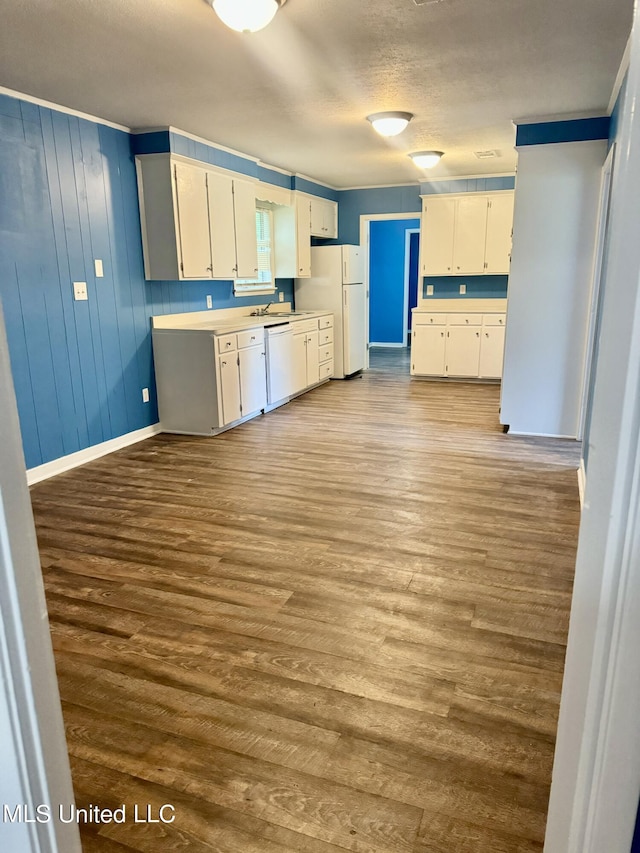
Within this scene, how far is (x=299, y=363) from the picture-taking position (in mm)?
6535

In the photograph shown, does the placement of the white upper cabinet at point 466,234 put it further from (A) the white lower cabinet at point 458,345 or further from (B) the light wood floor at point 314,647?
(B) the light wood floor at point 314,647

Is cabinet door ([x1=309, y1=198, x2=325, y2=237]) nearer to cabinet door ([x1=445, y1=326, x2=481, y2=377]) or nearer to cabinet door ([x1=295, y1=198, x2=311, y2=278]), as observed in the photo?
cabinet door ([x1=295, y1=198, x2=311, y2=278])

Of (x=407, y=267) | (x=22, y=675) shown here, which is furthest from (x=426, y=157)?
(x=22, y=675)

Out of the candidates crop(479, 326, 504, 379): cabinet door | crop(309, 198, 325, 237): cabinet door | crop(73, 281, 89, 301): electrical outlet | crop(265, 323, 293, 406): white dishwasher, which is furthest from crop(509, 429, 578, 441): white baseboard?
crop(309, 198, 325, 237): cabinet door

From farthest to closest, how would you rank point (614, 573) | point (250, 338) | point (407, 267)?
point (407, 267) < point (250, 338) < point (614, 573)

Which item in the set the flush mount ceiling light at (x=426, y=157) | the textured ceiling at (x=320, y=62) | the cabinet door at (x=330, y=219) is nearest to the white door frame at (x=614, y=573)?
the textured ceiling at (x=320, y=62)

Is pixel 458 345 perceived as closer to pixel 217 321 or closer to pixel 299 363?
pixel 299 363

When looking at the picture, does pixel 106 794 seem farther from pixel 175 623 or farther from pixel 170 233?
A: pixel 170 233

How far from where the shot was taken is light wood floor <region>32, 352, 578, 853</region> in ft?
4.98

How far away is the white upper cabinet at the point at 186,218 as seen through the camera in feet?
15.4

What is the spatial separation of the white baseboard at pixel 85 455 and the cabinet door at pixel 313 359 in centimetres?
215

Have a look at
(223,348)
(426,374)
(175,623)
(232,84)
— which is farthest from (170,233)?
(426,374)

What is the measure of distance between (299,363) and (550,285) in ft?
9.27

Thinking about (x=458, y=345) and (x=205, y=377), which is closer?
(x=205, y=377)
